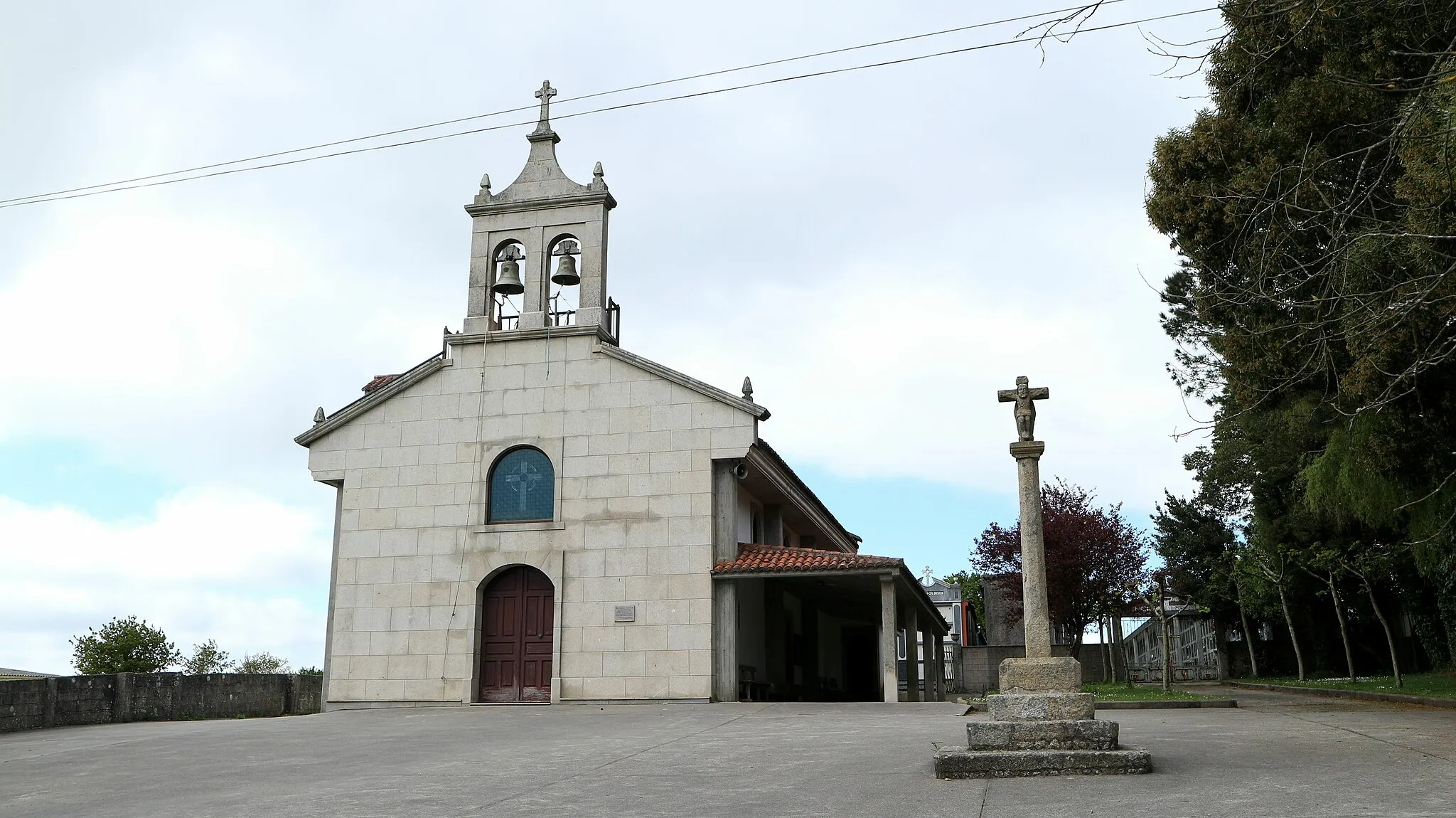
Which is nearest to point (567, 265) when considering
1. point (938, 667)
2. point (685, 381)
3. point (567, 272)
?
point (567, 272)

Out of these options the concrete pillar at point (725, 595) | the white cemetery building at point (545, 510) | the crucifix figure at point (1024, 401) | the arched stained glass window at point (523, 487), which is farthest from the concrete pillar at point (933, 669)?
the crucifix figure at point (1024, 401)

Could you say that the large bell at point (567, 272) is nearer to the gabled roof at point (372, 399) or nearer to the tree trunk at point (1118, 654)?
the gabled roof at point (372, 399)

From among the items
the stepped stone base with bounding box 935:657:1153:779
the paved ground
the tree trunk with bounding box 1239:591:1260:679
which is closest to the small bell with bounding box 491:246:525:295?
the paved ground

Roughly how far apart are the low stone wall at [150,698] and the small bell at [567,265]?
31.7 feet

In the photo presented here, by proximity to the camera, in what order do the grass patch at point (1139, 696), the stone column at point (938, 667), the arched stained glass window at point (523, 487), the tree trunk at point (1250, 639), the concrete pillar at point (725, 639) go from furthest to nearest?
the tree trunk at point (1250, 639)
the stone column at point (938, 667)
the arched stained glass window at point (523, 487)
the concrete pillar at point (725, 639)
the grass patch at point (1139, 696)

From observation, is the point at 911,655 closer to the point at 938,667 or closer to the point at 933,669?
the point at 938,667

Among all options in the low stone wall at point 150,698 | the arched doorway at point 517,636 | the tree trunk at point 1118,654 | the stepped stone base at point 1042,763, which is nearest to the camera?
the stepped stone base at point 1042,763

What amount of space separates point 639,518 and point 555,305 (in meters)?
4.65

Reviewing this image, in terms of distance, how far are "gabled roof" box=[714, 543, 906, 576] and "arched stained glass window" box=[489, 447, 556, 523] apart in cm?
361

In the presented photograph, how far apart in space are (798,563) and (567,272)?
7.01m

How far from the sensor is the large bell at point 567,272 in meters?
21.4

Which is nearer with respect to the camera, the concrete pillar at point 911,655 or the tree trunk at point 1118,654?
the concrete pillar at point 911,655

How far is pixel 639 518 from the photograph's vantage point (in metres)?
20.4

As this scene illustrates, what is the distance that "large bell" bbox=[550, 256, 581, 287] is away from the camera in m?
21.4
